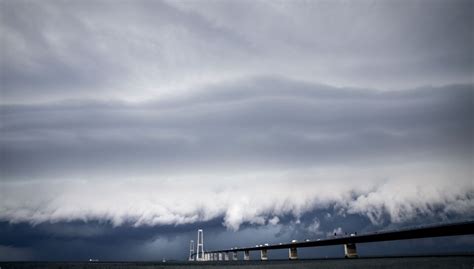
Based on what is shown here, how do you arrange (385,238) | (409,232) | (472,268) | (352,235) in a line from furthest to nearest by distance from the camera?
(352,235) → (385,238) → (409,232) → (472,268)

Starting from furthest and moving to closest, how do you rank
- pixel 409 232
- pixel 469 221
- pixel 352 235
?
pixel 352 235
pixel 409 232
pixel 469 221

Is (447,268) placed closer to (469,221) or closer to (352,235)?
(469,221)

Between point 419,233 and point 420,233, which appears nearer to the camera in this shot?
point 420,233

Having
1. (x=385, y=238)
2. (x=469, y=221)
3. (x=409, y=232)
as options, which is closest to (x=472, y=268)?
(x=469, y=221)

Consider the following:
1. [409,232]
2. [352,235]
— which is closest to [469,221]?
[409,232]

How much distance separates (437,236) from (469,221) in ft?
95.1

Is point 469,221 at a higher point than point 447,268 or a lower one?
higher

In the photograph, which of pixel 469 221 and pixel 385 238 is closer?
pixel 469 221

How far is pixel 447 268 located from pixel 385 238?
405ft

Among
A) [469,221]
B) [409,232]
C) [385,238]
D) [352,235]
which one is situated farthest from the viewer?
[352,235]

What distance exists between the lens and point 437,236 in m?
158

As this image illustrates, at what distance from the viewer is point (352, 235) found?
194625mm

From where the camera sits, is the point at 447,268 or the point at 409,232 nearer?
the point at 447,268

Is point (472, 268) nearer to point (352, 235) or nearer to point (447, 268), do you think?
point (447, 268)
